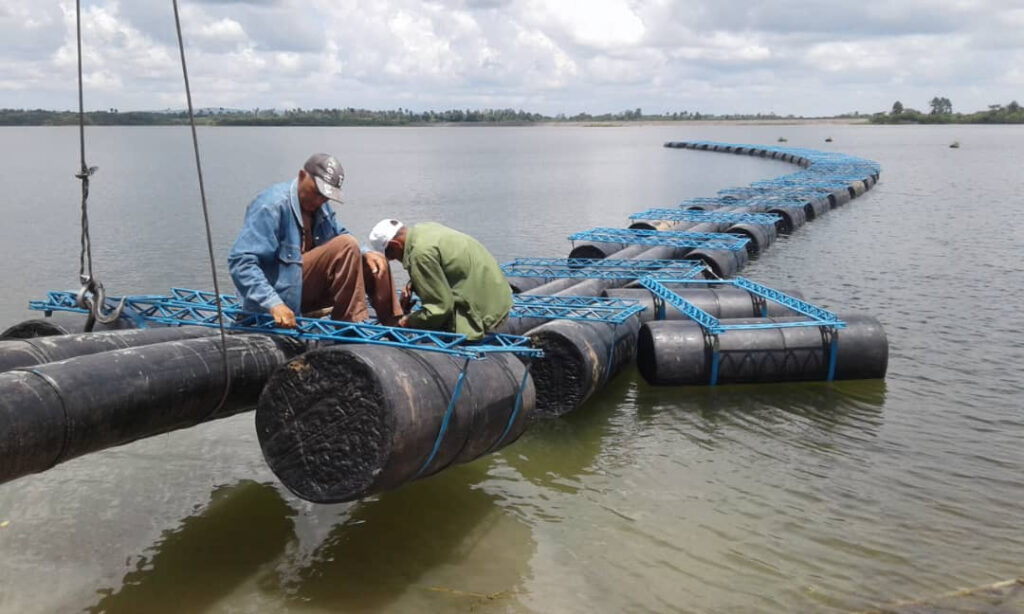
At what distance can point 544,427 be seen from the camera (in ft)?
36.8

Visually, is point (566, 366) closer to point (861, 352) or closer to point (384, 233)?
point (384, 233)

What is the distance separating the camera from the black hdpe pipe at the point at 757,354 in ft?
40.6

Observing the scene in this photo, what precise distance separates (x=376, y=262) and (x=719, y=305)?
7698 mm

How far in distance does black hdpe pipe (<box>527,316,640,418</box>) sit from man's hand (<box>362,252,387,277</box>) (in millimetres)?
3359

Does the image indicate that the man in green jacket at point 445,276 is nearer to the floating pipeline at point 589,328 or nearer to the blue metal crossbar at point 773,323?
the floating pipeline at point 589,328

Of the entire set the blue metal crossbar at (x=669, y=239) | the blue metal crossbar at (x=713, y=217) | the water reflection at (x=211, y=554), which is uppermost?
the blue metal crossbar at (x=713, y=217)

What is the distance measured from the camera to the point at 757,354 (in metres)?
12.5

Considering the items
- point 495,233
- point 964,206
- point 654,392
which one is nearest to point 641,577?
point 654,392

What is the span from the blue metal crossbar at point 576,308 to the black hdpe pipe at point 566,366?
679 millimetres

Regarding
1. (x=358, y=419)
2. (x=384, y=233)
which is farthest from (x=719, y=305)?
(x=358, y=419)

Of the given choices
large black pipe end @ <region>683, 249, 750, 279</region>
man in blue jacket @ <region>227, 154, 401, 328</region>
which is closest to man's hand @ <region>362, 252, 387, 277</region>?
man in blue jacket @ <region>227, 154, 401, 328</region>

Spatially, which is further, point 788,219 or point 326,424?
point 788,219

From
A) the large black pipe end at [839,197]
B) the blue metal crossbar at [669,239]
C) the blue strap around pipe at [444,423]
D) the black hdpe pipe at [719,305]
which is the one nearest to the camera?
the blue strap around pipe at [444,423]

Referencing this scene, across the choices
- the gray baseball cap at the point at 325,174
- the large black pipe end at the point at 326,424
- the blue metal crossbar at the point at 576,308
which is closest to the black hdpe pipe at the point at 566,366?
the blue metal crossbar at the point at 576,308
